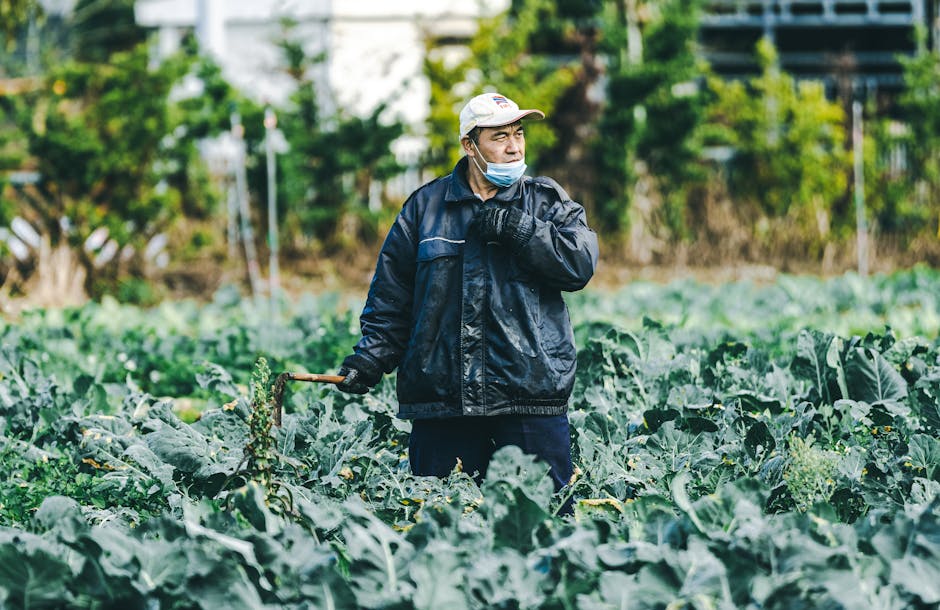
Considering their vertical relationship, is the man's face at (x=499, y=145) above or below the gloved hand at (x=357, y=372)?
above

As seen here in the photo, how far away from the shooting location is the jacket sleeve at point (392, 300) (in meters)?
4.69

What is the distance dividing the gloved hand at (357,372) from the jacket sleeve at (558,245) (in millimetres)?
678

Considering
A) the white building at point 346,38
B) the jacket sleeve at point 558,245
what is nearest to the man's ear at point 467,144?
the jacket sleeve at point 558,245

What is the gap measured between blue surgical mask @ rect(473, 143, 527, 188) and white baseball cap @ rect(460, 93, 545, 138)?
Answer: 87 mm

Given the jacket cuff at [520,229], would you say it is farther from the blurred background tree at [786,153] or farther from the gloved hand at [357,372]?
the blurred background tree at [786,153]

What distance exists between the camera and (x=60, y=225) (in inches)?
544

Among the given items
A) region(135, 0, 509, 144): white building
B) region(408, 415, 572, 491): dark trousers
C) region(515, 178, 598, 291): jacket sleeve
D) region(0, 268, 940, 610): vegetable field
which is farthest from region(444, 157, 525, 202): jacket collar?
region(135, 0, 509, 144): white building

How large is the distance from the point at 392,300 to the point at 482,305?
391 millimetres

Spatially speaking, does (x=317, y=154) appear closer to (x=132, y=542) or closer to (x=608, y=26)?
(x=608, y=26)

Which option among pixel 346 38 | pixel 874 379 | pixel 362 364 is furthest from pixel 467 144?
pixel 346 38

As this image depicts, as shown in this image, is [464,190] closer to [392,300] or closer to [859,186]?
[392,300]

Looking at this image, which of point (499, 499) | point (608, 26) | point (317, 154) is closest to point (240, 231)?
point (317, 154)

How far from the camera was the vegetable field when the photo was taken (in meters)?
3.35

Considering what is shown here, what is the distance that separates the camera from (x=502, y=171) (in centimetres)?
449
